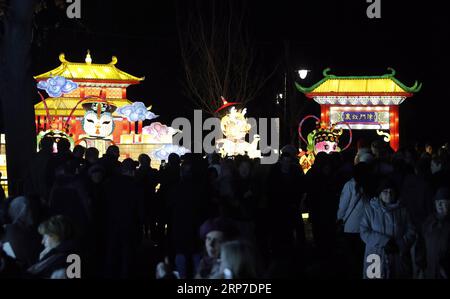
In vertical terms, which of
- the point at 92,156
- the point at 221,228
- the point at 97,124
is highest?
the point at 97,124

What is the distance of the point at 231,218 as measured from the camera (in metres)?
9.51

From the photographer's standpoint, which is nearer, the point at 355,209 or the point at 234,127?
the point at 355,209

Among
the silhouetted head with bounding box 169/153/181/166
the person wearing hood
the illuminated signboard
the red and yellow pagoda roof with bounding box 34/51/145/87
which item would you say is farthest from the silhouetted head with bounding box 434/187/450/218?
the red and yellow pagoda roof with bounding box 34/51/145/87

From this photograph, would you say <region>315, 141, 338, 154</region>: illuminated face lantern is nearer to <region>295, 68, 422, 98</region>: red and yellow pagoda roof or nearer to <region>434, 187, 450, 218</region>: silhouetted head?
<region>295, 68, 422, 98</region>: red and yellow pagoda roof

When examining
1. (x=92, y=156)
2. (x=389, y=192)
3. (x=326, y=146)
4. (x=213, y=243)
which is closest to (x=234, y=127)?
(x=326, y=146)

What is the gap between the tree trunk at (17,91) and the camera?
14320 mm

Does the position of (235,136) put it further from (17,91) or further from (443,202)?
(443,202)

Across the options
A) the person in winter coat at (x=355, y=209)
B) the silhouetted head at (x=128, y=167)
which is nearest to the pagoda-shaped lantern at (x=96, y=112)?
the silhouetted head at (x=128, y=167)

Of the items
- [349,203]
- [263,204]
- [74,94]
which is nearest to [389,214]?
[349,203]

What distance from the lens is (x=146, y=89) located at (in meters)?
59.4

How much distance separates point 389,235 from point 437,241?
574mm

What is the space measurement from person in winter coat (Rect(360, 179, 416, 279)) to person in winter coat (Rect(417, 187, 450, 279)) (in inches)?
9.7

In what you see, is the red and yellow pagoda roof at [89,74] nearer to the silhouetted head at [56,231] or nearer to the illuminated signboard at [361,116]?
the illuminated signboard at [361,116]

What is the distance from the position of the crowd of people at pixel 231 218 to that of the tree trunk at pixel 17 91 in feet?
1.63
